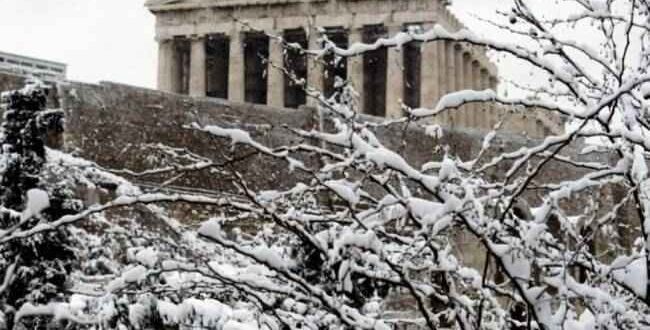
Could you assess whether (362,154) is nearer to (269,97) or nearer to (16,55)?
(16,55)

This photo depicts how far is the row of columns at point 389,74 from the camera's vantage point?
40.0 m

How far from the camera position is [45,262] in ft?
32.5

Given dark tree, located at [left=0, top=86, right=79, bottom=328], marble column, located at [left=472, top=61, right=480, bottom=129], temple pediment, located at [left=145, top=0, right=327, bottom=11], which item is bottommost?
dark tree, located at [left=0, top=86, right=79, bottom=328]

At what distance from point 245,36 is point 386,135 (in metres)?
19.2

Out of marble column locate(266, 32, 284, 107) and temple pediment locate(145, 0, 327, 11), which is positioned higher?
temple pediment locate(145, 0, 327, 11)

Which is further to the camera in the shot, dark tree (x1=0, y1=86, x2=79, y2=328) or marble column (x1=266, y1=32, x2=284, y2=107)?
marble column (x1=266, y1=32, x2=284, y2=107)

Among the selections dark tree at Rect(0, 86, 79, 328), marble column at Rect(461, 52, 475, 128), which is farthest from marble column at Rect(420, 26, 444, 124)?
dark tree at Rect(0, 86, 79, 328)

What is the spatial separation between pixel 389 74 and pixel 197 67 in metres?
6.63

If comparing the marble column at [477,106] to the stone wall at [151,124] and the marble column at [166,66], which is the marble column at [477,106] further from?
the stone wall at [151,124]

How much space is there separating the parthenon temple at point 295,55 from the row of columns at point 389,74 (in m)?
0.03

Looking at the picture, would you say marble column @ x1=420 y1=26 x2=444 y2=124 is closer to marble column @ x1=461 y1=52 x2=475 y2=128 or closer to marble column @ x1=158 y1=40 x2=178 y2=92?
marble column @ x1=461 y1=52 x2=475 y2=128

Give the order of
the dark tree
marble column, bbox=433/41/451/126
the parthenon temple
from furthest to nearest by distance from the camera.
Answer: marble column, bbox=433/41/451/126 < the parthenon temple < the dark tree

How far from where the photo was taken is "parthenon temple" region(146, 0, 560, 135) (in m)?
40.4

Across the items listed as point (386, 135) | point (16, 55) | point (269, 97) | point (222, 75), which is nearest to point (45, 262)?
point (386, 135)
